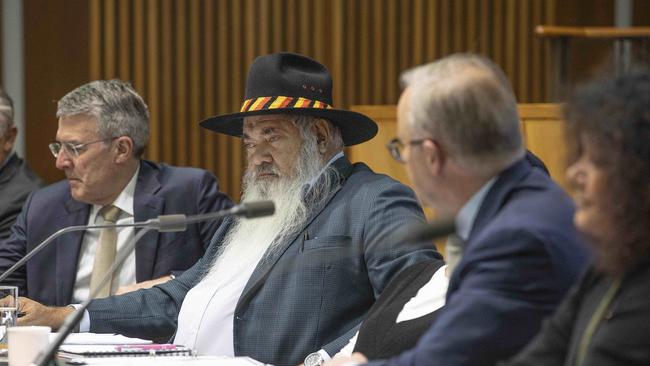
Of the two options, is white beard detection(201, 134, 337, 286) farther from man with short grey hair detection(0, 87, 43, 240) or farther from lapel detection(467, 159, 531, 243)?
man with short grey hair detection(0, 87, 43, 240)

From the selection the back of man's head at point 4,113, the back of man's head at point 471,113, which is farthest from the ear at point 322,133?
the back of man's head at point 4,113

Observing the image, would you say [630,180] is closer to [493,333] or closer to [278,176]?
[493,333]

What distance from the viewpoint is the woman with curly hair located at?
164cm

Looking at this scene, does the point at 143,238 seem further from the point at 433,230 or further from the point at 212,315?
the point at 433,230

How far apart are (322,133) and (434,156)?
5.32ft

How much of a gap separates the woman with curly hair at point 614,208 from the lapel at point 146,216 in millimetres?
2908

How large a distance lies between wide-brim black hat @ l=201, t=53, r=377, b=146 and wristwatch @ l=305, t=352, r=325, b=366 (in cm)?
86

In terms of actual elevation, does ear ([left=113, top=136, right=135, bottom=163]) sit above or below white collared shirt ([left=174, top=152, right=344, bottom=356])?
above

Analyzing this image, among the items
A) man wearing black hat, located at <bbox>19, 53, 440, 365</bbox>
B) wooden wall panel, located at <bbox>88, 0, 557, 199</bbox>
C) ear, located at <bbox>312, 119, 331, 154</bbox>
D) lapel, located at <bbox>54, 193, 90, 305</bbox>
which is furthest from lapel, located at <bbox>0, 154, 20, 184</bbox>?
ear, located at <bbox>312, 119, 331, 154</bbox>

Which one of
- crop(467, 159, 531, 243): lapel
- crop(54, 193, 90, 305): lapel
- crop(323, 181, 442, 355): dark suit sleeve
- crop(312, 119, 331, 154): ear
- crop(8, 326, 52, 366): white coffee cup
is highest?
crop(467, 159, 531, 243): lapel

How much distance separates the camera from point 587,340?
5.70 feet

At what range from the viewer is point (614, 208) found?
1.66 metres

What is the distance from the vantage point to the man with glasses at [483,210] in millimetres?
1938

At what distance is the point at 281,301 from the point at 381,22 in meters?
3.88
